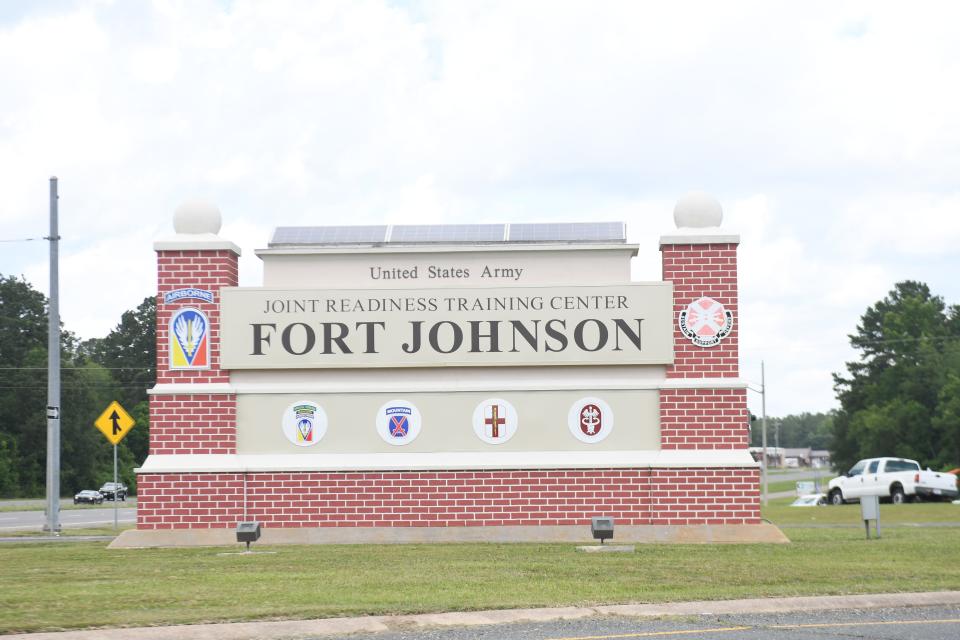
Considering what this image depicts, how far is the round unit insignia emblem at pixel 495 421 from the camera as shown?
70.1ft

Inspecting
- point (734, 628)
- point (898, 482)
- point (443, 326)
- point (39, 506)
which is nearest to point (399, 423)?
point (443, 326)

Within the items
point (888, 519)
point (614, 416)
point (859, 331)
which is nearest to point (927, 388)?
point (859, 331)

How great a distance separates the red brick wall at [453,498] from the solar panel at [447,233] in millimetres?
3792

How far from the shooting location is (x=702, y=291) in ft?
70.2

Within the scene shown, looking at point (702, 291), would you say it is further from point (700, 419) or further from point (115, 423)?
point (115, 423)

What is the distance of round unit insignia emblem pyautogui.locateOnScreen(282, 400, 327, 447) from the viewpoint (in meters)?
21.5

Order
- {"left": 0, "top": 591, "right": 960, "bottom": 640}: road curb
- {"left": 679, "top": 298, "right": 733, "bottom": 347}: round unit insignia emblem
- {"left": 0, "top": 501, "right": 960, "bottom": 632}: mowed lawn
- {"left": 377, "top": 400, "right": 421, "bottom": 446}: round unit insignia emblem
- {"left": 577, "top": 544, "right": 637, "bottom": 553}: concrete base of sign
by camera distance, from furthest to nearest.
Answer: {"left": 377, "top": 400, "right": 421, "bottom": 446}: round unit insignia emblem
{"left": 679, "top": 298, "right": 733, "bottom": 347}: round unit insignia emblem
{"left": 577, "top": 544, "right": 637, "bottom": 553}: concrete base of sign
{"left": 0, "top": 501, "right": 960, "bottom": 632}: mowed lawn
{"left": 0, "top": 591, "right": 960, "bottom": 640}: road curb

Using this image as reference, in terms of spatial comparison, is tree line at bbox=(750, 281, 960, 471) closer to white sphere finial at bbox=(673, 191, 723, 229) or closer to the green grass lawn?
the green grass lawn

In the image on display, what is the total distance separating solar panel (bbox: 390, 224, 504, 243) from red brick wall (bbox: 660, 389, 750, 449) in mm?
3834

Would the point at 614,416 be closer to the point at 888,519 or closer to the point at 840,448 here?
the point at 888,519

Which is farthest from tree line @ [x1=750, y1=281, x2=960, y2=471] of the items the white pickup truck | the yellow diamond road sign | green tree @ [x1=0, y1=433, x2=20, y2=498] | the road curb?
the road curb

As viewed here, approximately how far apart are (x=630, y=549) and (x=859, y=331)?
85521 millimetres

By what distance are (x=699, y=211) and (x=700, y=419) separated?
Answer: 331 centimetres

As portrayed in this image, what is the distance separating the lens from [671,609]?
1238 cm
